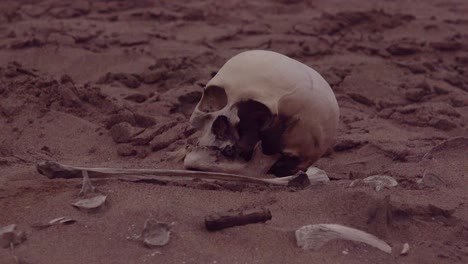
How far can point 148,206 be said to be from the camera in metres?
Result: 2.34

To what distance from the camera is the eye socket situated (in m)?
2.95

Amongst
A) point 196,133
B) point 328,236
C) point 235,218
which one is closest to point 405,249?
point 328,236

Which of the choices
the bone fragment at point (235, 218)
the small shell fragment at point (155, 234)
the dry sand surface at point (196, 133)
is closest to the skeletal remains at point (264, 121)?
the dry sand surface at point (196, 133)

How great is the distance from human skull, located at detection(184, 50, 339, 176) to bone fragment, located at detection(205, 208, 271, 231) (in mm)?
497

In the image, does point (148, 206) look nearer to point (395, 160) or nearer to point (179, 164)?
point (179, 164)

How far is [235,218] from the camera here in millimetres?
2244

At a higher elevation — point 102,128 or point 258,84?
point 258,84

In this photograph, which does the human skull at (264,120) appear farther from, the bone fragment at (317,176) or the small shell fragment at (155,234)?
the small shell fragment at (155,234)

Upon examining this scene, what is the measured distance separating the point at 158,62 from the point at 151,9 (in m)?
1.17

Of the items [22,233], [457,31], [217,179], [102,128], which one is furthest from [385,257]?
[457,31]

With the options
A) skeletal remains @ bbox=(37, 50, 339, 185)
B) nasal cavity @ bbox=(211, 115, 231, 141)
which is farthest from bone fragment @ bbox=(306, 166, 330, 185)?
nasal cavity @ bbox=(211, 115, 231, 141)

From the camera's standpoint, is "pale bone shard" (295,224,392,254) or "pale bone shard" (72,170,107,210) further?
"pale bone shard" (72,170,107,210)

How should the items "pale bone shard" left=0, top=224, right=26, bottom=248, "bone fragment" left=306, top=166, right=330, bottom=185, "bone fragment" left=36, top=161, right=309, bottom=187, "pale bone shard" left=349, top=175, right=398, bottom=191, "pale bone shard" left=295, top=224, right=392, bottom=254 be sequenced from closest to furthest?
"pale bone shard" left=0, top=224, right=26, bottom=248, "pale bone shard" left=295, top=224, right=392, bottom=254, "bone fragment" left=36, top=161, right=309, bottom=187, "pale bone shard" left=349, top=175, right=398, bottom=191, "bone fragment" left=306, top=166, right=330, bottom=185

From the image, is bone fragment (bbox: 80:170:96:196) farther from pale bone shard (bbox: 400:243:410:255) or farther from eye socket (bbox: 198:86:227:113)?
pale bone shard (bbox: 400:243:410:255)
